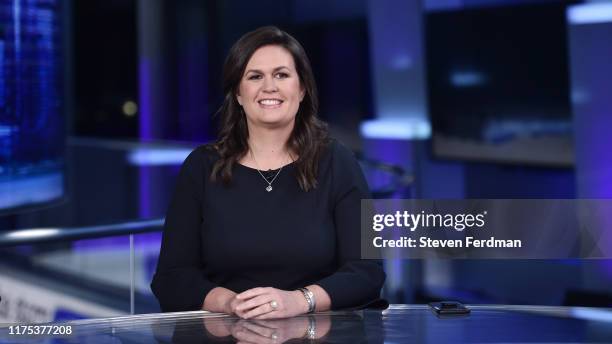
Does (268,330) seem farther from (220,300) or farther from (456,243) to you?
(456,243)

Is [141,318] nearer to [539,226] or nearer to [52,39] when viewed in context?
[539,226]

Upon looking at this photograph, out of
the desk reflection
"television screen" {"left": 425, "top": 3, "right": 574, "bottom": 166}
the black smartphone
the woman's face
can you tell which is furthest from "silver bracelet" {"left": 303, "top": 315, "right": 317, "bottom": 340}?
"television screen" {"left": 425, "top": 3, "right": 574, "bottom": 166}

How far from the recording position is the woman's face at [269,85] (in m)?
1.71

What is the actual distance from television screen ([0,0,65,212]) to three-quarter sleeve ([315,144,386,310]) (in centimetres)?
310

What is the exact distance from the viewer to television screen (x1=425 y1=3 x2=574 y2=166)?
574 cm

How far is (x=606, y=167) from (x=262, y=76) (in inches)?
155

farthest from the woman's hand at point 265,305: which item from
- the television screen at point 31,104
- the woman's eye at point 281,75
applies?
the television screen at point 31,104

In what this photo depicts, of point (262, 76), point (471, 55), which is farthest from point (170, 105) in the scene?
point (262, 76)

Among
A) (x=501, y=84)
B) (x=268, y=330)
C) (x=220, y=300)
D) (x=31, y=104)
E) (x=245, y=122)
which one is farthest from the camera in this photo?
(x=501, y=84)

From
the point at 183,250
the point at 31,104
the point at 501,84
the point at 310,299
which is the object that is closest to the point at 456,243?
the point at 310,299

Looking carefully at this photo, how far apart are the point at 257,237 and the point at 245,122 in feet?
0.92

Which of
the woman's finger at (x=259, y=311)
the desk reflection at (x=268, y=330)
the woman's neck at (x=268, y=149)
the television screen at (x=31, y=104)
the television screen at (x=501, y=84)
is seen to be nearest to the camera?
the desk reflection at (x=268, y=330)

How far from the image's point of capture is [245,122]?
184cm

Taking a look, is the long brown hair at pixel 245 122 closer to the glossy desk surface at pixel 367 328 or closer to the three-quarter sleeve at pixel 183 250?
the three-quarter sleeve at pixel 183 250
